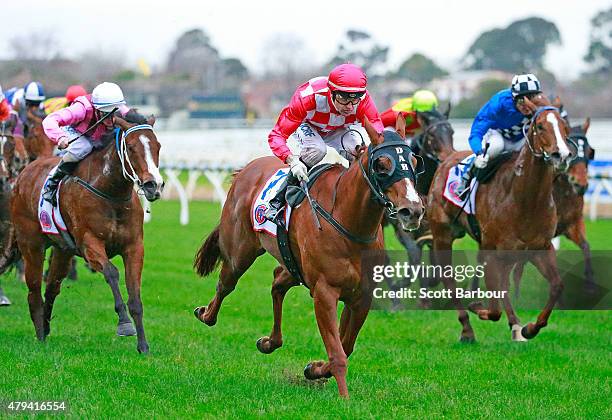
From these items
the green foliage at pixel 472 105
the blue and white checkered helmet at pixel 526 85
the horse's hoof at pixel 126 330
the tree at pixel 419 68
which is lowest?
the tree at pixel 419 68

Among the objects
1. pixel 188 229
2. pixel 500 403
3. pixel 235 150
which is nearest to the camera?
pixel 500 403

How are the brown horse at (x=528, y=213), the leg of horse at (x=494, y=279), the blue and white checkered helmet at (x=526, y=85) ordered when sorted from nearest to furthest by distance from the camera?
the brown horse at (x=528, y=213) < the leg of horse at (x=494, y=279) < the blue and white checkered helmet at (x=526, y=85)

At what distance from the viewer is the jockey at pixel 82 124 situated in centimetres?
803

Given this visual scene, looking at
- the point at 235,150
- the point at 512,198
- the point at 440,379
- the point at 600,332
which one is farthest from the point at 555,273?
the point at 235,150

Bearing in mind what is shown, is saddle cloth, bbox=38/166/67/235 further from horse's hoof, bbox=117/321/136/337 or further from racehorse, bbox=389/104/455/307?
racehorse, bbox=389/104/455/307

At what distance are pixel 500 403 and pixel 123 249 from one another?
3172mm

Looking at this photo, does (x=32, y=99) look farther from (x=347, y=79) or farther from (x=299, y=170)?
(x=347, y=79)

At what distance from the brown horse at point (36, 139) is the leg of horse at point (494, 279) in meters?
5.45

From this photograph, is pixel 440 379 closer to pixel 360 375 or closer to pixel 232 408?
pixel 360 375

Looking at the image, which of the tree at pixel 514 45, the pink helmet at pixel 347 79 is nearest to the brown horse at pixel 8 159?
the pink helmet at pixel 347 79

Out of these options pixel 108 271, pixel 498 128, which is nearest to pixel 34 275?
pixel 108 271

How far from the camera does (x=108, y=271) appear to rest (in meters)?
7.71

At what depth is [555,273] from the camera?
A: 820cm

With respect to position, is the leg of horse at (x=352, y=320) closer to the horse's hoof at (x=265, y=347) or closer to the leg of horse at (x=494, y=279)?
the horse's hoof at (x=265, y=347)
